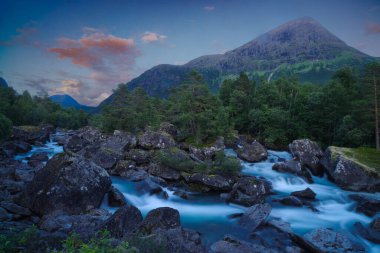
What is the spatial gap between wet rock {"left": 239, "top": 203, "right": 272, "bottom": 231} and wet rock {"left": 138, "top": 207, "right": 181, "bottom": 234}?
5.47 m

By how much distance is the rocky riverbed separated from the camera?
13.0 metres

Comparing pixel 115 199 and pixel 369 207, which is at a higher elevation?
pixel 115 199

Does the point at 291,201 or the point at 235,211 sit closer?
the point at 235,211

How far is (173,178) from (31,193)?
13384 millimetres

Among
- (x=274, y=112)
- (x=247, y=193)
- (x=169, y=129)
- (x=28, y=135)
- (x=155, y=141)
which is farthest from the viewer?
(x=28, y=135)

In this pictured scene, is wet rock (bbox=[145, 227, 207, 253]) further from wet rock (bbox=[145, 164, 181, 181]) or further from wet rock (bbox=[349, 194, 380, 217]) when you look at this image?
wet rock (bbox=[349, 194, 380, 217])

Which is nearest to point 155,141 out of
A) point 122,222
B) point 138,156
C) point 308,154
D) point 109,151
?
point 138,156

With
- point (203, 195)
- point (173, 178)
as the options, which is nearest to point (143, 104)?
point (173, 178)

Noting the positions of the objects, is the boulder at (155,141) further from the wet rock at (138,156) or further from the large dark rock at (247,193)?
the large dark rock at (247,193)

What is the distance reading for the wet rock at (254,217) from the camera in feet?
54.2

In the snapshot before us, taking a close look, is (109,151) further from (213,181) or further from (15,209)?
(15,209)

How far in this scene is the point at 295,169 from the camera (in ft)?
98.9

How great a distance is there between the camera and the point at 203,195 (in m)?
23.3

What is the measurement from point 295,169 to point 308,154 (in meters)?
5.09
